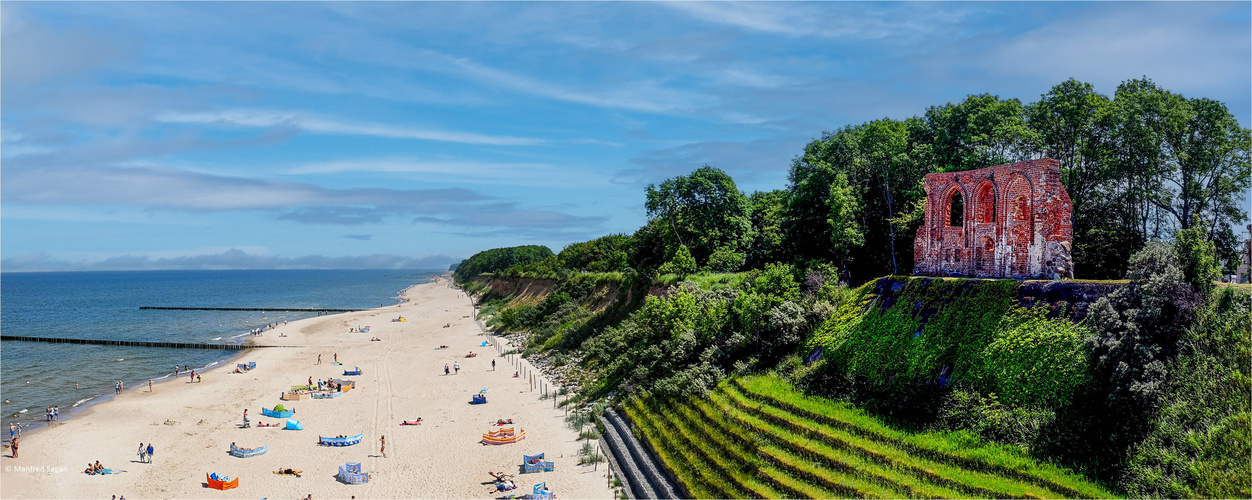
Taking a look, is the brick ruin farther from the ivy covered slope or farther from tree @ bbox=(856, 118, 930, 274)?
tree @ bbox=(856, 118, 930, 274)

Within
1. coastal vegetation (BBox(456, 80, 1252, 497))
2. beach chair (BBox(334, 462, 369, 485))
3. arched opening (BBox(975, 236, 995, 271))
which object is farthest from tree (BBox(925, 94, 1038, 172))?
beach chair (BBox(334, 462, 369, 485))

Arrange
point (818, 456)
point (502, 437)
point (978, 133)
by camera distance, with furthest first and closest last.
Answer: point (978, 133)
point (502, 437)
point (818, 456)

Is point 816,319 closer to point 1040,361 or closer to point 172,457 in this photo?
point 1040,361

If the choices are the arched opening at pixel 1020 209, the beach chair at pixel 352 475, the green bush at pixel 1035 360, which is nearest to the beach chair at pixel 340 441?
the beach chair at pixel 352 475

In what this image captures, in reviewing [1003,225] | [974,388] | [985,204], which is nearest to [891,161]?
[985,204]

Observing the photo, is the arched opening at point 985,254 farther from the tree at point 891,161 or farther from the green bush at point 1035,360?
the tree at point 891,161

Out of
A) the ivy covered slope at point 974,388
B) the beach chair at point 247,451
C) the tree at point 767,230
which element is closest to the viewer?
the ivy covered slope at point 974,388

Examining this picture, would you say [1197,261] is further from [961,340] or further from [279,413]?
[279,413]
